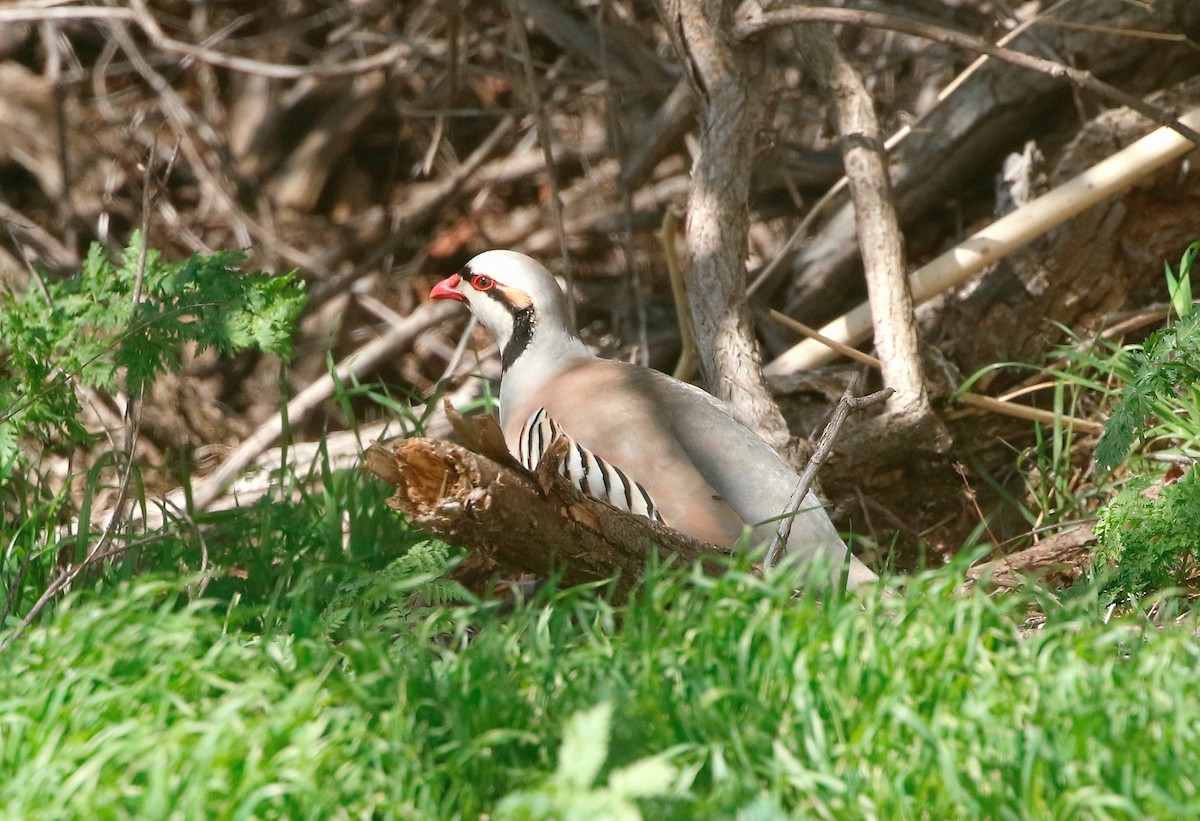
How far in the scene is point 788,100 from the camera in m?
6.99

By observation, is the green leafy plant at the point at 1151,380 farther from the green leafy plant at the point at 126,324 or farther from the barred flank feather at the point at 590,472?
the green leafy plant at the point at 126,324

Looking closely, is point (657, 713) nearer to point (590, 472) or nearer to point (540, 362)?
point (590, 472)

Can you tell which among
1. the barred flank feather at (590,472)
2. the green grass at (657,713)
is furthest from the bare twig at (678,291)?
the green grass at (657,713)

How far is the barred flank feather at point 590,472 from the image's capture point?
4.04m

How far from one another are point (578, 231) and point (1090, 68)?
3.15 metres

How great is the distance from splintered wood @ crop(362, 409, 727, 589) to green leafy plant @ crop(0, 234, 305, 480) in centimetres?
72

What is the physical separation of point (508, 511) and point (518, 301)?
180 centimetres

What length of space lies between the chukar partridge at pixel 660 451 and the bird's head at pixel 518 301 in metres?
0.15

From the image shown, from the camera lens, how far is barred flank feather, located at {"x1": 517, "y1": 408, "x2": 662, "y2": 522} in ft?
13.3

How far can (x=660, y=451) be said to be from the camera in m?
4.06

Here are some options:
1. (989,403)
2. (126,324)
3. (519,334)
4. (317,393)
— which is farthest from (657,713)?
(317,393)

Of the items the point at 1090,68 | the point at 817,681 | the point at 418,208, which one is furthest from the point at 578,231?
the point at 817,681

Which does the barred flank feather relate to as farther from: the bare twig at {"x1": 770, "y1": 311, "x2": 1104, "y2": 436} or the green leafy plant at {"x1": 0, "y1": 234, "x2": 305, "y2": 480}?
the bare twig at {"x1": 770, "y1": 311, "x2": 1104, "y2": 436}

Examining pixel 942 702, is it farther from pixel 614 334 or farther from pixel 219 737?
pixel 614 334
